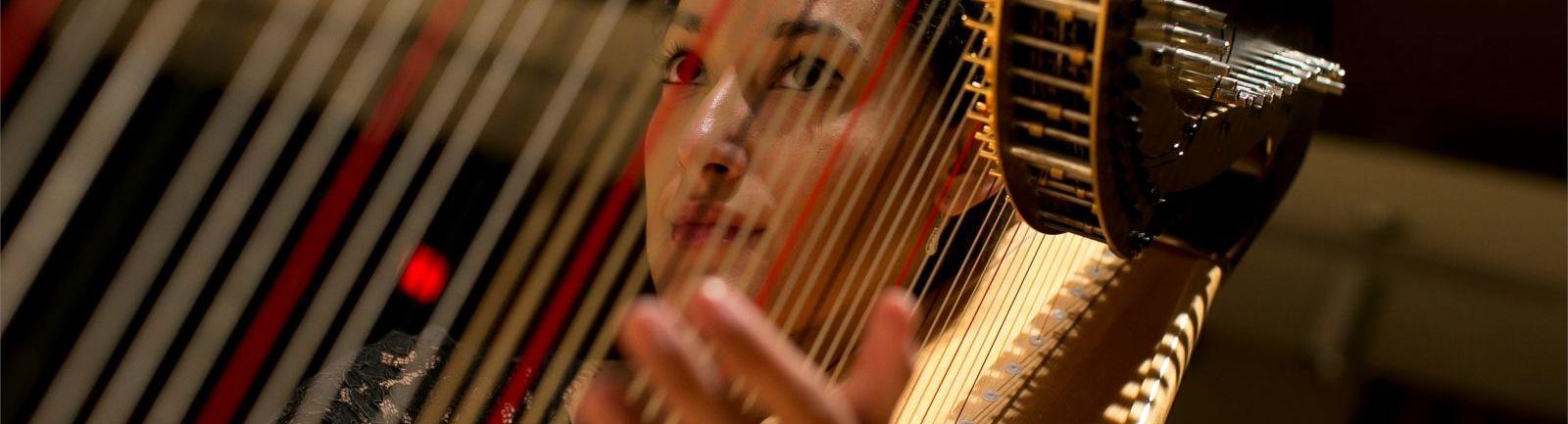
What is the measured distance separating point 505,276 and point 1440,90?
1596 millimetres

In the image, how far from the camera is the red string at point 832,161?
0.94m

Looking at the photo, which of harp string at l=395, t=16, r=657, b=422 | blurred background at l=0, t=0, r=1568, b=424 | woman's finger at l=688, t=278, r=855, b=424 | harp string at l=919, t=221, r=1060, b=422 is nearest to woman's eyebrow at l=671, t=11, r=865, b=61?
harp string at l=395, t=16, r=657, b=422

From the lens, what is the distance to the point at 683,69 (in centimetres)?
108

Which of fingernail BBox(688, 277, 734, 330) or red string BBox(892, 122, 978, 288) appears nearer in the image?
fingernail BBox(688, 277, 734, 330)

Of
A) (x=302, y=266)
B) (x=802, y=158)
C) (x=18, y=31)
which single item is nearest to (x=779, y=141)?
(x=802, y=158)

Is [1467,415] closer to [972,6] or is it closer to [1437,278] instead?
[1437,278]

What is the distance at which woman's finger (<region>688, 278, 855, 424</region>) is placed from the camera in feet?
1.63

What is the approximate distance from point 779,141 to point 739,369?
0.52m

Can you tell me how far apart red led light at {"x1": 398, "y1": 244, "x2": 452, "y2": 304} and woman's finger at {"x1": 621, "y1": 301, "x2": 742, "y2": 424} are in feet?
3.01

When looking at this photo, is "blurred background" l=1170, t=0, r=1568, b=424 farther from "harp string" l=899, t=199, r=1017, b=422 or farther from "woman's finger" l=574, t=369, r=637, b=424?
"woman's finger" l=574, t=369, r=637, b=424

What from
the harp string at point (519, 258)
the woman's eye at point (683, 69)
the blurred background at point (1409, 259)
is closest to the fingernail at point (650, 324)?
the harp string at point (519, 258)

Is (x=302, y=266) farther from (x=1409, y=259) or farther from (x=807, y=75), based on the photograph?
(x=1409, y=259)

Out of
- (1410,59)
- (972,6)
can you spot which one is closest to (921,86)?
(972,6)

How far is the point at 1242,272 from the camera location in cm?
212
